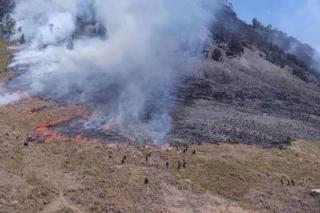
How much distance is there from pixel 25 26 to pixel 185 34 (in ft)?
121

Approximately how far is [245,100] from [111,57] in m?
25.4

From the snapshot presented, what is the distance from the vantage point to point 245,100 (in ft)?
295

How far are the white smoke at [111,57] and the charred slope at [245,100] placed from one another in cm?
324

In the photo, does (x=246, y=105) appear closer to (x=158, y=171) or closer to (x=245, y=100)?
(x=245, y=100)

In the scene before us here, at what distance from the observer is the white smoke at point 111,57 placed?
74.6 m

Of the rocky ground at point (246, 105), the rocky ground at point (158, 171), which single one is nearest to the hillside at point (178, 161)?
the rocky ground at point (158, 171)

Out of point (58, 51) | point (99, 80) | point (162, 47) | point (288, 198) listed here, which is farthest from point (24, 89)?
point (288, 198)

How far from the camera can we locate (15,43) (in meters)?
117

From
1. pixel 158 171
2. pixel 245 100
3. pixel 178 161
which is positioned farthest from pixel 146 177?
pixel 245 100

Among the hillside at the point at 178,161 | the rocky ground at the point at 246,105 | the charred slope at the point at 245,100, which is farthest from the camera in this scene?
the charred slope at the point at 245,100

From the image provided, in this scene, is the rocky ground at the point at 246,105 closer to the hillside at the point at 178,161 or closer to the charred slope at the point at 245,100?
the charred slope at the point at 245,100

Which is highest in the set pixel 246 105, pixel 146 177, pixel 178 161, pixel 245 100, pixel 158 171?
pixel 245 100

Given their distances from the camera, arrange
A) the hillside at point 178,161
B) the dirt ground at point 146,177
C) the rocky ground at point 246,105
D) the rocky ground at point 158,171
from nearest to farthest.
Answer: the dirt ground at point 146,177 < the rocky ground at point 158,171 < the hillside at point 178,161 < the rocky ground at point 246,105

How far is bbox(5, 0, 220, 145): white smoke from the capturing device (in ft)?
245
